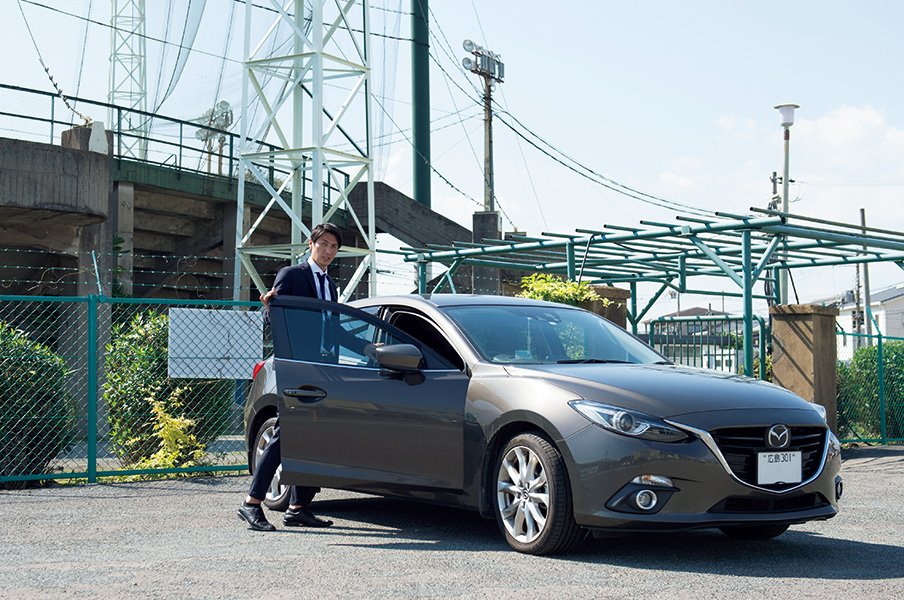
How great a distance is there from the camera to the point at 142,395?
10.9 meters

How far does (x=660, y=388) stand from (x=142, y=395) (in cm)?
633

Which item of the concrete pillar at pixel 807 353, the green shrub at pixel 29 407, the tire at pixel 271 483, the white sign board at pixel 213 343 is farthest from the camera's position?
the concrete pillar at pixel 807 353

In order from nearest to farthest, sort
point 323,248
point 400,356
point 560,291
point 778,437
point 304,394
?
point 778,437 → point 400,356 → point 304,394 → point 323,248 → point 560,291

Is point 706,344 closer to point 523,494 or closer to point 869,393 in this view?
point 869,393

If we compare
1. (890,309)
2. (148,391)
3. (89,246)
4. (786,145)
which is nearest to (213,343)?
(148,391)

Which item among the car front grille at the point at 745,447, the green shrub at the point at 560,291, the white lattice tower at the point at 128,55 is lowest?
the car front grille at the point at 745,447

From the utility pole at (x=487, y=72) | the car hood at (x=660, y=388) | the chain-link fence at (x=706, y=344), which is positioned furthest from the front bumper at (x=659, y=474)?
the utility pole at (x=487, y=72)

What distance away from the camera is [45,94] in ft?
61.0

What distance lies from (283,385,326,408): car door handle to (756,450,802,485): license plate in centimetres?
273

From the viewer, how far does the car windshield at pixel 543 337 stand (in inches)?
272

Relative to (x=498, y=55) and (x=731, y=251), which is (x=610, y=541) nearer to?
(x=731, y=251)

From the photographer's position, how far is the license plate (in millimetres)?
5965

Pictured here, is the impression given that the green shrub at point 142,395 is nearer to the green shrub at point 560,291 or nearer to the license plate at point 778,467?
the green shrub at point 560,291

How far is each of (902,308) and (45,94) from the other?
72106 mm
